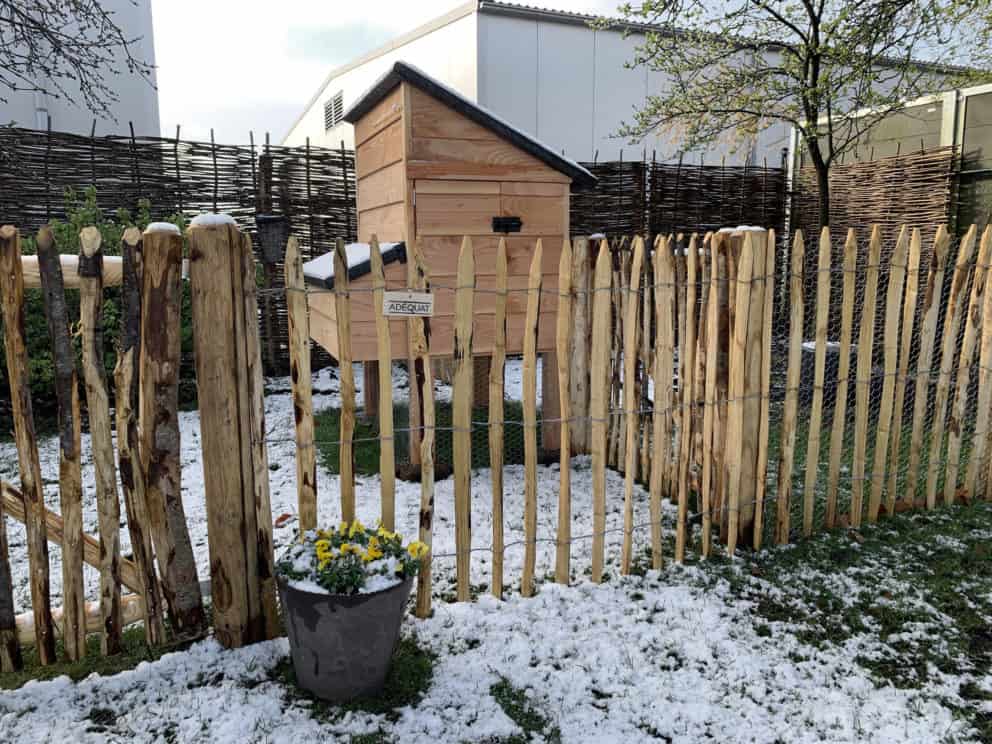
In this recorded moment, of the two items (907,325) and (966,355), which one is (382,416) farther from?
(966,355)

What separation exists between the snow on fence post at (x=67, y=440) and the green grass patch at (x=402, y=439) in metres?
2.29

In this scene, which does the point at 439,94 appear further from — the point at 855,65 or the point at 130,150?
the point at 855,65

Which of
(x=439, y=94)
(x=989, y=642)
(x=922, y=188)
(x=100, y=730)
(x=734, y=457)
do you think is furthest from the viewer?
(x=922, y=188)

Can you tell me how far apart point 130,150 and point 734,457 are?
6.69 meters

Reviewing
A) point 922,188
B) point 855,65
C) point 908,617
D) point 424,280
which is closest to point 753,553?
point 908,617

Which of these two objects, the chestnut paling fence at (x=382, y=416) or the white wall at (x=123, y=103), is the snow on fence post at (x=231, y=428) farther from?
the white wall at (x=123, y=103)

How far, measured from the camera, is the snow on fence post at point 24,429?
2365 mm

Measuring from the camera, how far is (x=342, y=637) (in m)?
2.39

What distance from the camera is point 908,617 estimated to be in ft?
10.2

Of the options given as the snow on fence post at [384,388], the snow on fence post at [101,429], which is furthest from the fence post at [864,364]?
the snow on fence post at [101,429]

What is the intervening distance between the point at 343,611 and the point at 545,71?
11163 mm

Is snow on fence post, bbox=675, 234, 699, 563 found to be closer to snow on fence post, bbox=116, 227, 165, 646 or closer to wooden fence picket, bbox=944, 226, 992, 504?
wooden fence picket, bbox=944, 226, 992, 504

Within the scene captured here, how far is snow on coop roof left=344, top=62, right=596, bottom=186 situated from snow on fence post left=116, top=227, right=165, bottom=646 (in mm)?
2206

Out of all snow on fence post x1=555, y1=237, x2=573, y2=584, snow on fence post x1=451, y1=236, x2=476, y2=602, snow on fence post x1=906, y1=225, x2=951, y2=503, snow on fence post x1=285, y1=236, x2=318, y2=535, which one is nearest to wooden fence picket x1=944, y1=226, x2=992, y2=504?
snow on fence post x1=906, y1=225, x2=951, y2=503
